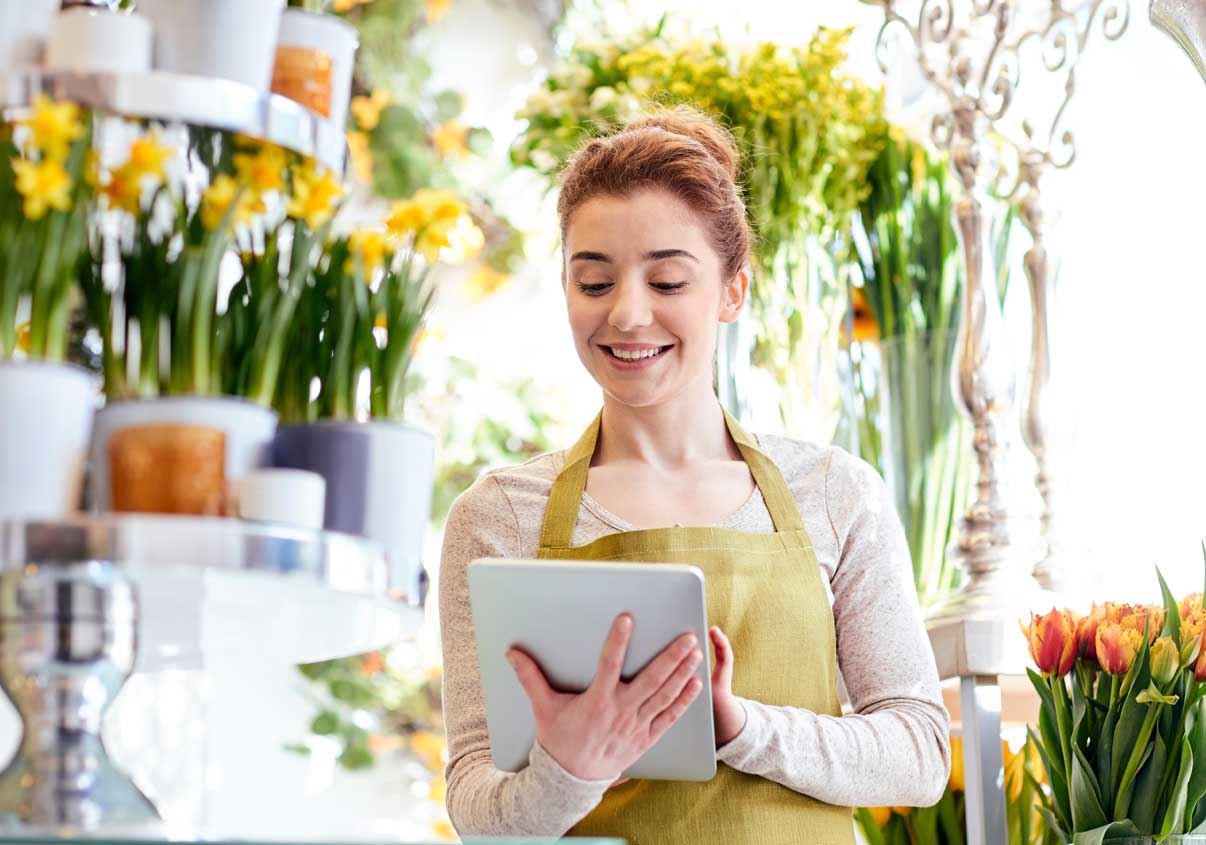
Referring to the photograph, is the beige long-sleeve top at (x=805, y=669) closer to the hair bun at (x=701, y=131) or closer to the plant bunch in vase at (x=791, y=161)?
the hair bun at (x=701, y=131)

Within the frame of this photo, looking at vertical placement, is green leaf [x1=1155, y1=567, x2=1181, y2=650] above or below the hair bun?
below

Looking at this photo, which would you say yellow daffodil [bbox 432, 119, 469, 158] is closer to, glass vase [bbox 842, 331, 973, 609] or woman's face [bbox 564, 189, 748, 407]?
glass vase [bbox 842, 331, 973, 609]

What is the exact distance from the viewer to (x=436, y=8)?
351 cm

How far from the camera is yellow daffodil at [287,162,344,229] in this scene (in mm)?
934

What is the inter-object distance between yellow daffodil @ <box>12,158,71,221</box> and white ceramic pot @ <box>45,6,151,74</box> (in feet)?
0.23

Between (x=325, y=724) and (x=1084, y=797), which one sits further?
(x=325, y=724)

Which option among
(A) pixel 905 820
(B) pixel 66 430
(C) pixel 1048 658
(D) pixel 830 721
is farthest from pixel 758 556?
(B) pixel 66 430

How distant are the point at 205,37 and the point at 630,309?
600mm

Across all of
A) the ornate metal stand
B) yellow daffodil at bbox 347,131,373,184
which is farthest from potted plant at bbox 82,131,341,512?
yellow daffodil at bbox 347,131,373,184

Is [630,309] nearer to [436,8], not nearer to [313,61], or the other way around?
[313,61]

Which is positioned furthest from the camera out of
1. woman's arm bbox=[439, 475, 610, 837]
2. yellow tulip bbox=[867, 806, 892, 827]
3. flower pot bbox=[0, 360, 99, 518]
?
yellow tulip bbox=[867, 806, 892, 827]

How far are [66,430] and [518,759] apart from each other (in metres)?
0.61

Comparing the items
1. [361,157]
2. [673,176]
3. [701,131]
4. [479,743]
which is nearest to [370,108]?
[361,157]

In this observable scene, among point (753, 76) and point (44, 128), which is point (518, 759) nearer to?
point (44, 128)
